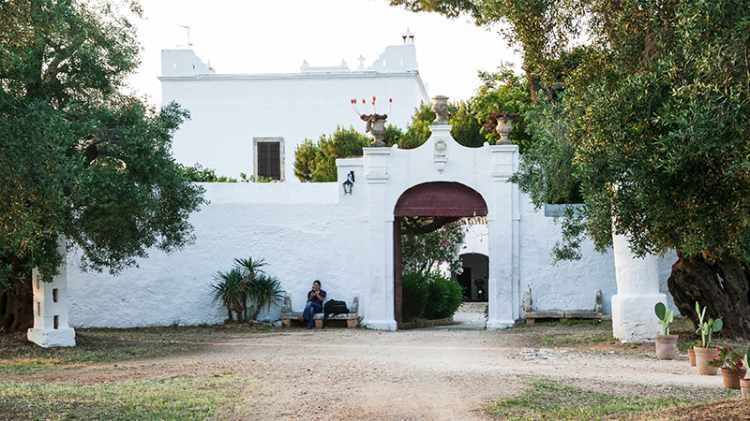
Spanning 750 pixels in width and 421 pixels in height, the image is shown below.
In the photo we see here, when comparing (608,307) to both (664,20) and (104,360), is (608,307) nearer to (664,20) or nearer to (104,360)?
(104,360)

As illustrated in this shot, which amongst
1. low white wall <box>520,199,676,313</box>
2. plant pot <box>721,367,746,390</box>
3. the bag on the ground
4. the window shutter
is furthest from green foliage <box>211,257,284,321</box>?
the window shutter

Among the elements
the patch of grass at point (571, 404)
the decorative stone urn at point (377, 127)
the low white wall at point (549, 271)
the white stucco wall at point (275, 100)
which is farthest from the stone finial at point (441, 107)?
the white stucco wall at point (275, 100)

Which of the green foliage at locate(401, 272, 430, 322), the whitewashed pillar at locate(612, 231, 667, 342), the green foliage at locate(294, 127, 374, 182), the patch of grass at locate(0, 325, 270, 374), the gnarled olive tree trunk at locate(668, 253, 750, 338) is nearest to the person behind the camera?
the patch of grass at locate(0, 325, 270, 374)

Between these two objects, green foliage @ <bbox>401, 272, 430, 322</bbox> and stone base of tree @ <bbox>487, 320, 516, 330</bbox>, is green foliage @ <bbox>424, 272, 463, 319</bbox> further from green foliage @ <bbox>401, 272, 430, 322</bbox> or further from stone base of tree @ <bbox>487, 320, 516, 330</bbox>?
stone base of tree @ <bbox>487, 320, 516, 330</bbox>

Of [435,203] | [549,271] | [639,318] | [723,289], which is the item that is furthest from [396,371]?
[549,271]

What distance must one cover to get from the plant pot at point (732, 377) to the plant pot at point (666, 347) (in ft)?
13.9

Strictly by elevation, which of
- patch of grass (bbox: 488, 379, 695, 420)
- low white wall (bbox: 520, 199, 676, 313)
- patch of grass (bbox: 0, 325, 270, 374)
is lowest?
patch of grass (bbox: 0, 325, 270, 374)

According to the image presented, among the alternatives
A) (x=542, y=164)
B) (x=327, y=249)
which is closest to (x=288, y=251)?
(x=327, y=249)

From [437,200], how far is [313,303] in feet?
11.5

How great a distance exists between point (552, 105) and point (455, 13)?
5.38 meters

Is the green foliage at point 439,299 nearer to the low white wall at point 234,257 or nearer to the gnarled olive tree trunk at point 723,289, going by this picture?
the low white wall at point 234,257

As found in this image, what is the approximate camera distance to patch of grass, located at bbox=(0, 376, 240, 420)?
9820mm

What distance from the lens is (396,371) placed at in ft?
44.2

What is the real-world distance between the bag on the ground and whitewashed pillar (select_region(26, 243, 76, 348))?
6.17 m
